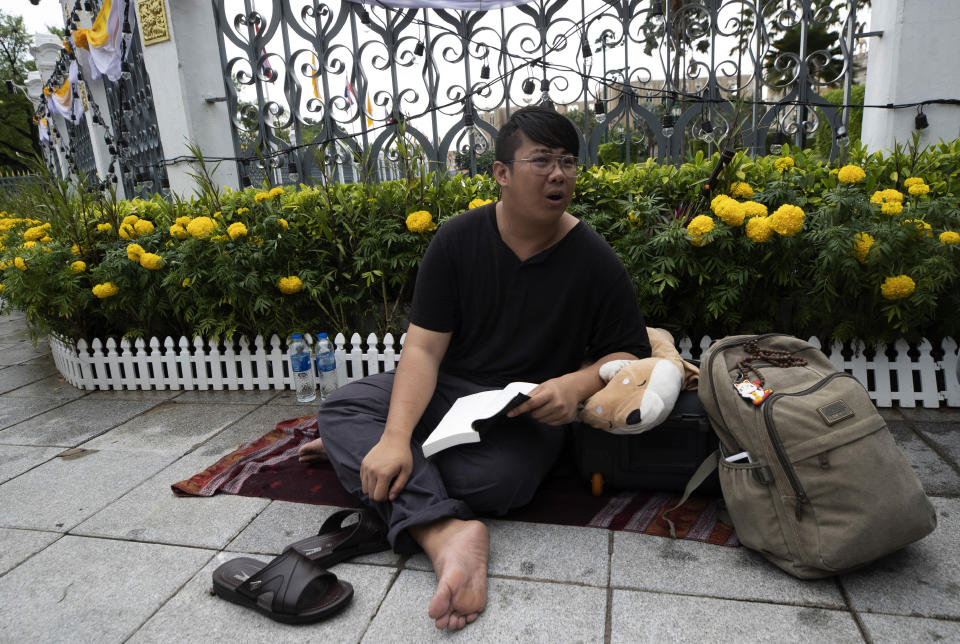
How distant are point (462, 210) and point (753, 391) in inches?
93.5

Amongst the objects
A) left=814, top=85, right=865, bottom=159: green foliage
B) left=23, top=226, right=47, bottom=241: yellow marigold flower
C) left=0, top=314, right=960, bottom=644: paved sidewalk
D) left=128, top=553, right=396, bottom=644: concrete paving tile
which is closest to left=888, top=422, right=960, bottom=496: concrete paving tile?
left=0, top=314, right=960, bottom=644: paved sidewalk

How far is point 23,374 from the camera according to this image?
16.5 ft

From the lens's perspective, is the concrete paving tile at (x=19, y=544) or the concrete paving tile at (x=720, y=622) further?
the concrete paving tile at (x=19, y=544)

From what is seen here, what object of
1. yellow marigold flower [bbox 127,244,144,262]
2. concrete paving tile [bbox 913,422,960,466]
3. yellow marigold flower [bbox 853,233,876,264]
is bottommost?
concrete paving tile [bbox 913,422,960,466]

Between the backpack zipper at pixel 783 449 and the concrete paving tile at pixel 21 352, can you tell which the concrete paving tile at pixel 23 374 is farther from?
the backpack zipper at pixel 783 449

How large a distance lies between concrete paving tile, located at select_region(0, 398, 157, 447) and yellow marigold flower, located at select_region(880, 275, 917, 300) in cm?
447

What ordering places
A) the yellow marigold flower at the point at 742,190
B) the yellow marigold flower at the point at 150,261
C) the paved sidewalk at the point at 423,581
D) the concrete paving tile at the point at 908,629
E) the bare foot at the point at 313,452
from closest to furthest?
the concrete paving tile at the point at 908,629
the paved sidewalk at the point at 423,581
the bare foot at the point at 313,452
the yellow marigold flower at the point at 742,190
the yellow marigold flower at the point at 150,261

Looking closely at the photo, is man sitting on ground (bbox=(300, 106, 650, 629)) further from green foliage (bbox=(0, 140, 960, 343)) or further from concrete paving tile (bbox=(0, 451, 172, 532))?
concrete paving tile (bbox=(0, 451, 172, 532))

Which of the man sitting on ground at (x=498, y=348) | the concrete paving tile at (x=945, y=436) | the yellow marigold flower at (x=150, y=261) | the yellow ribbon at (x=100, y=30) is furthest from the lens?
the yellow ribbon at (x=100, y=30)

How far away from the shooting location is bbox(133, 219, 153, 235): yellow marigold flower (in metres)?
4.17

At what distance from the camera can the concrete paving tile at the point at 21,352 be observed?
554 cm

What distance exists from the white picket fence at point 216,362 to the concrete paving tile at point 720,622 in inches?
75.2

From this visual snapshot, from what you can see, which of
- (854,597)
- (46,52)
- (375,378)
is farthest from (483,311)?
(46,52)

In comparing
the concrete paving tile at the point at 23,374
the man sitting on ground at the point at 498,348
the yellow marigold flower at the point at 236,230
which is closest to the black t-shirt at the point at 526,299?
the man sitting on ground at the point at 498,348
